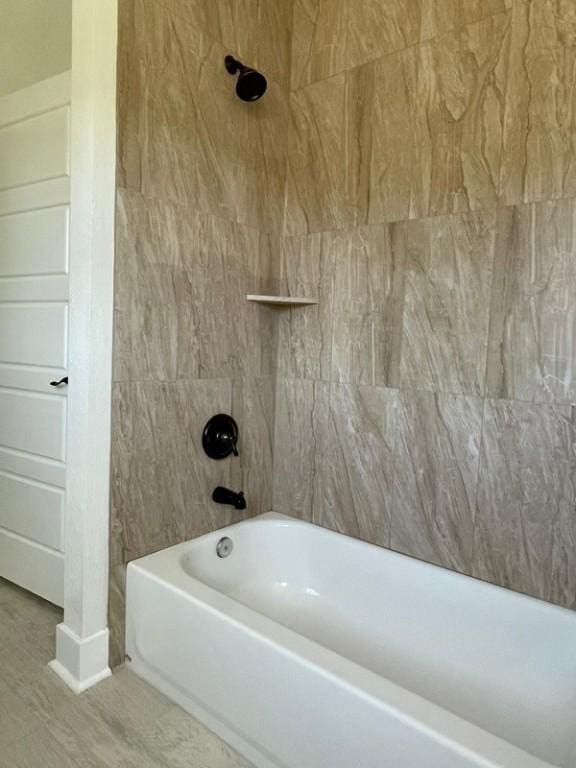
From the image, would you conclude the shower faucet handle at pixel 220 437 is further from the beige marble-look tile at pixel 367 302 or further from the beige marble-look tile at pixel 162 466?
the beige marble-look tile at pixel 367 302

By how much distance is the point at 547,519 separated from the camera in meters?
1.53

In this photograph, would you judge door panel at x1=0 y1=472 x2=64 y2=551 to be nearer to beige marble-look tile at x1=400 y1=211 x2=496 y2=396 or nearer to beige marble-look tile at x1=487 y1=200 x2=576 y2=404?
beige marble-look tile at x1=400 y1=211 x2=496 y2=396

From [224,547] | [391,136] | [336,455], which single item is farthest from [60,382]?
[391,136]

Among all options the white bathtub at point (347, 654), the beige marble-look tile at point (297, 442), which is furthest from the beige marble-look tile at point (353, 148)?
the white bathtub at point (347, 654)

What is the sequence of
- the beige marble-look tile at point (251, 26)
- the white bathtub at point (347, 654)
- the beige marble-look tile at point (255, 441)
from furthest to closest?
the beige marble-look tile at point (255, 441) → the beige marble-look tile at point (251, 26) → the white bathtub at point (347, 654)

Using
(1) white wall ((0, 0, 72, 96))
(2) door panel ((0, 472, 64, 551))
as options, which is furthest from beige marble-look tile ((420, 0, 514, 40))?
(2) door panel ((0, 472, 64, 551))

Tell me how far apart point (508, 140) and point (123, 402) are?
157 cm

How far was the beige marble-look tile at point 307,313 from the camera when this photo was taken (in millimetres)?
2062

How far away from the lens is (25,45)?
2.27 m

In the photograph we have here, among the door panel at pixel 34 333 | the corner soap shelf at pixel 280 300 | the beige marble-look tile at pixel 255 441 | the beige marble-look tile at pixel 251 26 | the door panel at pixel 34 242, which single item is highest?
the beige marble-look tile at pixel 251 26

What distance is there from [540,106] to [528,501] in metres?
1.28

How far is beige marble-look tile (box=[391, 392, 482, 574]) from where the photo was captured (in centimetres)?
168

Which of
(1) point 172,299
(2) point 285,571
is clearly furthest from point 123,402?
(2) point 285,571

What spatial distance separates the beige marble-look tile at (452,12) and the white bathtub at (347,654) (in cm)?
195
